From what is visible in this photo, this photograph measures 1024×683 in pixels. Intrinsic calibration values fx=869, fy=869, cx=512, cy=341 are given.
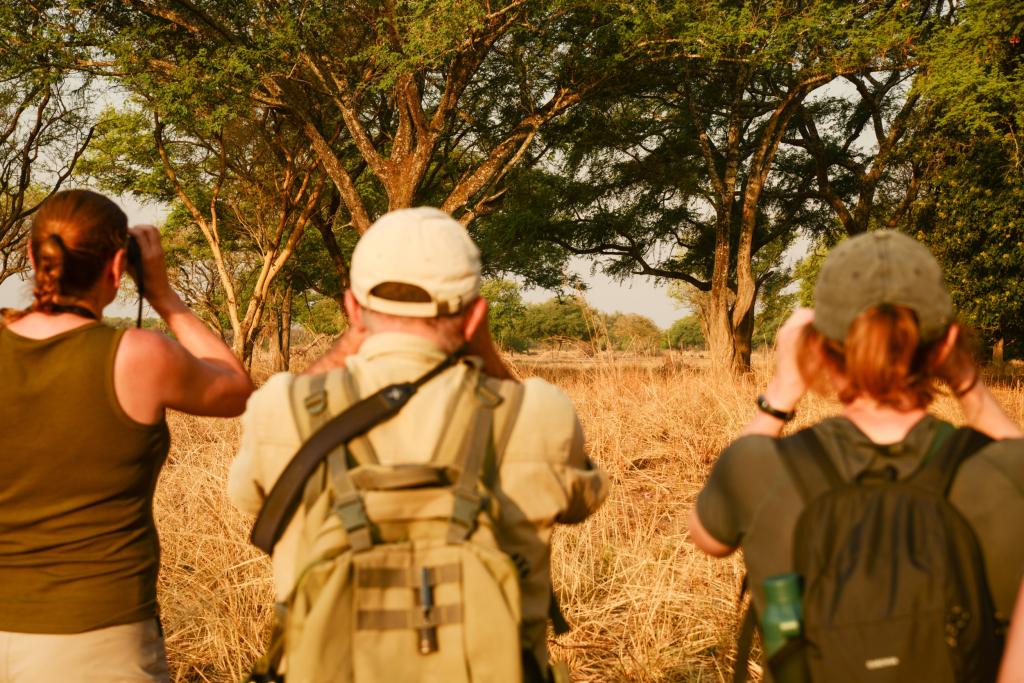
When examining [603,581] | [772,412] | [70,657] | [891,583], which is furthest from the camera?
[603,581]

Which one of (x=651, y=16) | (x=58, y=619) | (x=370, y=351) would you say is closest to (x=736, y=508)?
(x=370, y=351)

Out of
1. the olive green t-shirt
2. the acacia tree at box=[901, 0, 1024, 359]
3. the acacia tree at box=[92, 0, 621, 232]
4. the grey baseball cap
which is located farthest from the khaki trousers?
the acacia tree at box=[901, 0, 1024, 359]

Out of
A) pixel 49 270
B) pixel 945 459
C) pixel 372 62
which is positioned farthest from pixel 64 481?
pixel 372 62

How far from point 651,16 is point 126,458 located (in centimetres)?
1295

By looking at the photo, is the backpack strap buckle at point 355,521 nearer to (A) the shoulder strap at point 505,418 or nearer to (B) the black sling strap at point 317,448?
(B) the black sling strap at point 317,448

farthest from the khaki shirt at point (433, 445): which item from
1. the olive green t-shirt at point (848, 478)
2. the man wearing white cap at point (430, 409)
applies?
the olive green t-shirt at point (848, 478)

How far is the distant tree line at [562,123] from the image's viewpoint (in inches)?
526

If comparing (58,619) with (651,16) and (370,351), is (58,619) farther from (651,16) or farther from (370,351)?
(651,16)

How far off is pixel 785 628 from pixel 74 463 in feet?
4.72

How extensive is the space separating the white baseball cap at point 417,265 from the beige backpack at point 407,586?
0.31 metres

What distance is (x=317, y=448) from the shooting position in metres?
1.48

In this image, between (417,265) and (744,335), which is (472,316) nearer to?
(417,265)

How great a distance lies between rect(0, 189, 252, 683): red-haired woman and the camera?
71.3 inches

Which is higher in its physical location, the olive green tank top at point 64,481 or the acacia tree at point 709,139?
the acacia tree at point 709,139
